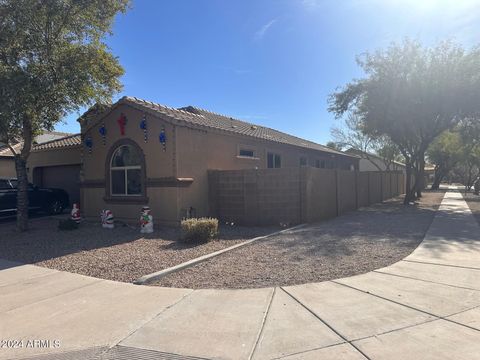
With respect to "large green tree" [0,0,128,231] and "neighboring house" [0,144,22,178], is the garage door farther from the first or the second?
"large green tree" [0,0,128,231]

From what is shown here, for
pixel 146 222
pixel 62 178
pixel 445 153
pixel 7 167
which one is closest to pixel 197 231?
pixel 146 222

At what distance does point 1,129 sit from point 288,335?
9974 millimetres

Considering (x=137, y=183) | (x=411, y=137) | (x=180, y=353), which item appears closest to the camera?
(x=180, y=353)

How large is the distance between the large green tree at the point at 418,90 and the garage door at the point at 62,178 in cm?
1551

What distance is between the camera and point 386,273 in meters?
6.66

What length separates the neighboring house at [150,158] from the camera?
12.3 meters

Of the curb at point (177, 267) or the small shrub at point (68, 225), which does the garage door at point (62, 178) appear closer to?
the small shrub at point (68, 225)

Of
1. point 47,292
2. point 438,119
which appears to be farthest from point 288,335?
point 438,119

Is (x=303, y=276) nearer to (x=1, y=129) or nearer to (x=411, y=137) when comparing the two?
(x=1, y=129)

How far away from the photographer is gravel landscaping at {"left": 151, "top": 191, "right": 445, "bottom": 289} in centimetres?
646

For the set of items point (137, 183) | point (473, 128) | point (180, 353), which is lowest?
point (180, 353)

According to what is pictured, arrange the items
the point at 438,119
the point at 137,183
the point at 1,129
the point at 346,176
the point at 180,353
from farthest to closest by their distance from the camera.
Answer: the point at 438,119 → the point at 346,176 → the point at 137,183 → the point at 1,129 → the point at 180,353

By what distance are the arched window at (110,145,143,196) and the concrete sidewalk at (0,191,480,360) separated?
21.8 ft

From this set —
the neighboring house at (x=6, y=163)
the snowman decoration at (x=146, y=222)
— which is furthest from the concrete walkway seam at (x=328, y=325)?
the neighboring house at (x=6, y=163)
